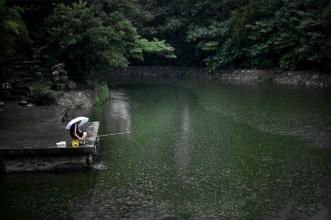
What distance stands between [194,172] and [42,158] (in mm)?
4110

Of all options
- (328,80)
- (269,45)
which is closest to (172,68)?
(269,45)

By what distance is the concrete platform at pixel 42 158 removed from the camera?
14.9m

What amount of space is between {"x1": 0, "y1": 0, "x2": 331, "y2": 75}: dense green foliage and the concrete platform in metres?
6.99

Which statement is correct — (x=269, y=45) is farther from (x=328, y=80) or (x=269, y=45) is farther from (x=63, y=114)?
(x=63, y=114)

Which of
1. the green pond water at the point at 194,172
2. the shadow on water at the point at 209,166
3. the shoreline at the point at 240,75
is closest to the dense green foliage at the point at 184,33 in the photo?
the shoreline at the point at 240,75

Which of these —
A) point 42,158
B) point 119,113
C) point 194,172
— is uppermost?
Answer: point 42,158

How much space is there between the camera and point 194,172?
15000 mm

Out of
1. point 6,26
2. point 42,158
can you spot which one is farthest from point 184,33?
point 42,158

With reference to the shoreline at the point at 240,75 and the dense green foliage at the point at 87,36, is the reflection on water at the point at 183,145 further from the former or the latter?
the shoreline at the point at 240,75

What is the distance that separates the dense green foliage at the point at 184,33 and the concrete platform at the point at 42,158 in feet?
22.9

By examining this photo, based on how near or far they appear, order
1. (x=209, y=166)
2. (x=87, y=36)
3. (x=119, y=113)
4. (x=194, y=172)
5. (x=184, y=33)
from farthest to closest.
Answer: (x=184, y=33) → (x=87, y=36) → (x=119, y=113) → (x=209, y=166) → (x=194, y=172)

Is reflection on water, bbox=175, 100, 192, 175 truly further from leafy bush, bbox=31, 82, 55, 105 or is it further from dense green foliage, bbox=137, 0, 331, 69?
dense green foliage, bbox=137, 0, 331, 69

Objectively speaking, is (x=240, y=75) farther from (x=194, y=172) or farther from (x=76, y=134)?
(x=76, y=134)

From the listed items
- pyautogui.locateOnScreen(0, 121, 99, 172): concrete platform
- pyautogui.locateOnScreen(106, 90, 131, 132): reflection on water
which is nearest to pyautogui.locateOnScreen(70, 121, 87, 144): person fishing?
pyautogui.locateOnScreen(0, 121, 99, 172): concrete platform
